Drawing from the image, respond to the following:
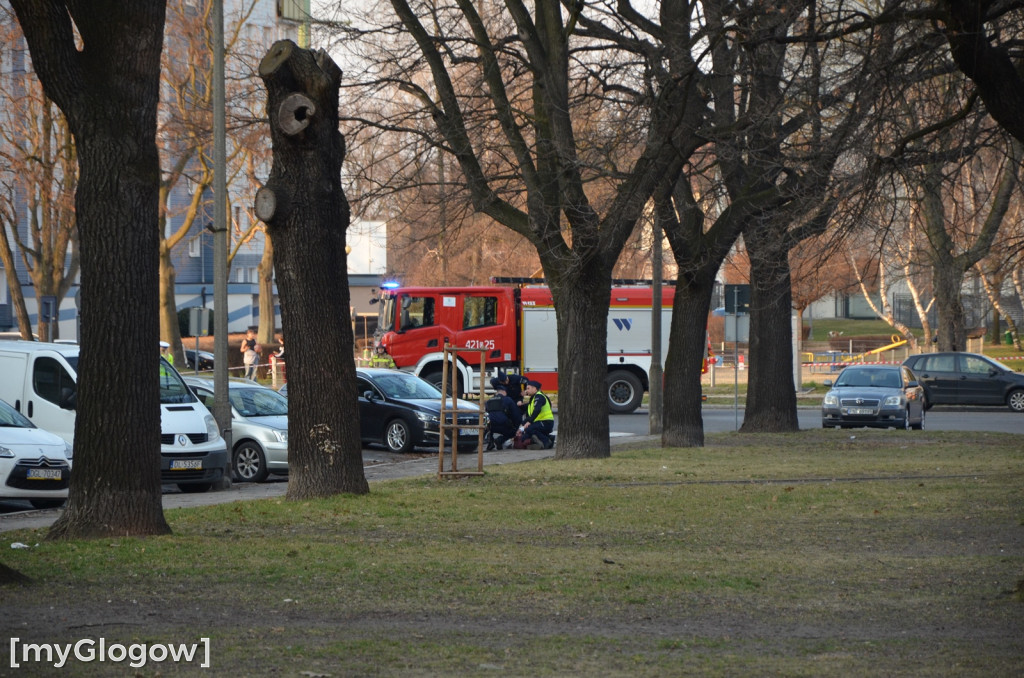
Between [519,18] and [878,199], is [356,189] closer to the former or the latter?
[519,18]

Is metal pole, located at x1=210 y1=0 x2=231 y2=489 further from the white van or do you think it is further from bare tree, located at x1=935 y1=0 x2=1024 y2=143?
bare tree, located at x1=935 y1=0 x2=1024 y2=143

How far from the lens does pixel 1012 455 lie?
19438mm

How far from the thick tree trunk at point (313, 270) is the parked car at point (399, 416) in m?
9.53

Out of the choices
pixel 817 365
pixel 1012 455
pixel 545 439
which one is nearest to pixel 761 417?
pixel 545 439

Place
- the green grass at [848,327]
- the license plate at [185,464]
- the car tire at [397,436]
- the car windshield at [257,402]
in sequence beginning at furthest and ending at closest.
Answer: the green grass at [848,327]
the car tire at [397,436]
the car windshield at [257,402]
the license plate at [185,464]

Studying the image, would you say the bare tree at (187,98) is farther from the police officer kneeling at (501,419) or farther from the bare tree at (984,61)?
the bare tree at (984,61)

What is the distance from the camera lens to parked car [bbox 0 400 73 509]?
1466 centimetres

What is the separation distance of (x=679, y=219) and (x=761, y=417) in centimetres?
492

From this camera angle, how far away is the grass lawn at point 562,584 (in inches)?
252

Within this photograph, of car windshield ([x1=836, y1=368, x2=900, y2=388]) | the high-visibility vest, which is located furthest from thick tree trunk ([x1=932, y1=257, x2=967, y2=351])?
the high-visibility vest

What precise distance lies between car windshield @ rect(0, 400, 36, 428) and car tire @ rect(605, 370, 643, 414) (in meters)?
20.0

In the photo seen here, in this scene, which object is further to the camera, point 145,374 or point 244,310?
point 244,310

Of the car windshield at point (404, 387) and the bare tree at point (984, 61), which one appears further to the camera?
the car windshield at point (404, 387)

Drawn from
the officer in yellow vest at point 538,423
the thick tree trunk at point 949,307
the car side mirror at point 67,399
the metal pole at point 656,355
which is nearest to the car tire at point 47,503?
the car side mirror at point 67,399
